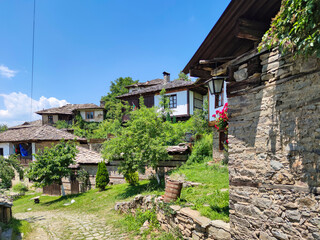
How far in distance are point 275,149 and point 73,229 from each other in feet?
23.1

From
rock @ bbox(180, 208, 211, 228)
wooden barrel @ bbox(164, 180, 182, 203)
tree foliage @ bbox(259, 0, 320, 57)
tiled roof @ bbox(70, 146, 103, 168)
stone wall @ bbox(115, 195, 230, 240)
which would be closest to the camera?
tree foliage @ bbox(259, 0, 320, 57)

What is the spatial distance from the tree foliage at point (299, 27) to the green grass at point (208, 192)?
337 centimetres

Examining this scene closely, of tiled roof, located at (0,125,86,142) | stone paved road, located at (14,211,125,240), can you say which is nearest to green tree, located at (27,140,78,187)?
stone paved road, located at (14,211,125,240)

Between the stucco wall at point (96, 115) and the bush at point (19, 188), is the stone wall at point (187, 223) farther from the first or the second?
the stucco wall at point (96, 115)

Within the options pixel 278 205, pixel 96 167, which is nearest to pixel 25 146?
pixel 96 167

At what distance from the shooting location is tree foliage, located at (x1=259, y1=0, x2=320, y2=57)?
2.11 metres

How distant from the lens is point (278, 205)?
115 inches

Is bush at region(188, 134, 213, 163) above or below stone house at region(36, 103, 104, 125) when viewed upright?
below

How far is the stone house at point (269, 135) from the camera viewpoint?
255 centimetres

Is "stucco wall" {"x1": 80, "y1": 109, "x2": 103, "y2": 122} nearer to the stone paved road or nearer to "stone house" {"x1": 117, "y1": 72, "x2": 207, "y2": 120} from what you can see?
"stone house" {"x1": 117, "y1": 72, "x2": 207, "y2": 120}

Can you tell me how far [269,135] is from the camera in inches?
119

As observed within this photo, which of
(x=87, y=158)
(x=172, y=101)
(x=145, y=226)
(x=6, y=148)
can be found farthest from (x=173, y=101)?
(x=6, y=148)

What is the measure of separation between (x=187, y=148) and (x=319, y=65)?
9.18 metres

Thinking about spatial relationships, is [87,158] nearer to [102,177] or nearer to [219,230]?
[102,177]
